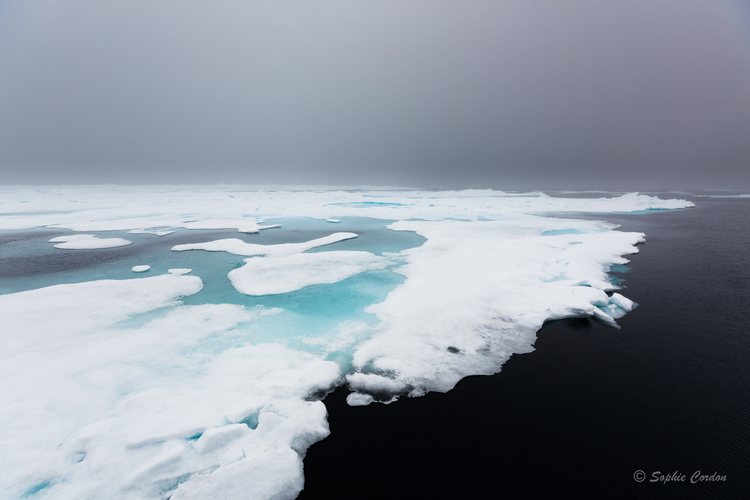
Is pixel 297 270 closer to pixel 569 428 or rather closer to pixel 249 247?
pixel 249 247

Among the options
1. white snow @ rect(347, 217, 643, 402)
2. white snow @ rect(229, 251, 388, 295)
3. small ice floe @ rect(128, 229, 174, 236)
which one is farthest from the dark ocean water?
small ice floe @ rect(128, 229, 174, 236)

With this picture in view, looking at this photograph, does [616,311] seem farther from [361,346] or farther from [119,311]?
[119,311]

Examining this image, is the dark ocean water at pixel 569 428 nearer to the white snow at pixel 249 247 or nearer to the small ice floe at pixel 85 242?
the white snow at pixel 249 247

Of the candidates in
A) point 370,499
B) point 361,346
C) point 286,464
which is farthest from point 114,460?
point 361,346

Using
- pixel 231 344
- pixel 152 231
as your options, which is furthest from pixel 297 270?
pixel 152 231

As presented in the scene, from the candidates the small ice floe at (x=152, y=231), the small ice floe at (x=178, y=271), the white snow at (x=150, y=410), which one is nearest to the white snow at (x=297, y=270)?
the small ice floe at (x=178, y=271)

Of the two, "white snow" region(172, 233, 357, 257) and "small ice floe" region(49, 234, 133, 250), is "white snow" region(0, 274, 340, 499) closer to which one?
"white snow" region(172, 233, 357, 257)
